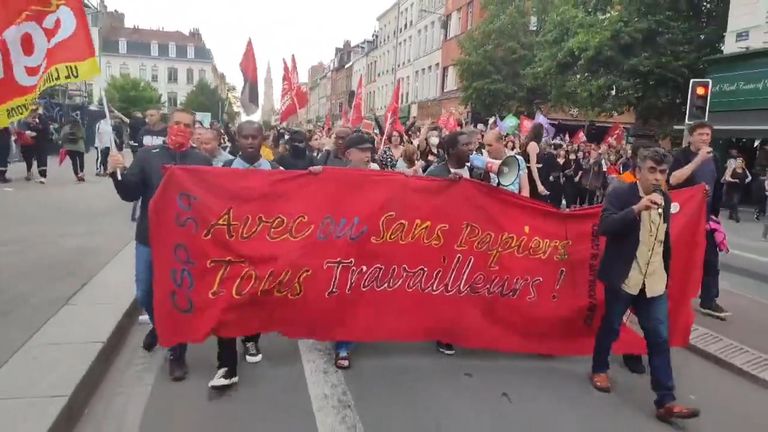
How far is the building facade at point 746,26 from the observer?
59.0 ft

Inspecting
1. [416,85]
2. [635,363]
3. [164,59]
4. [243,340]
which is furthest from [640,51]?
[164,59]

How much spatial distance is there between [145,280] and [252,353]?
98cm

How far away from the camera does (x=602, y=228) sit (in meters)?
4.33

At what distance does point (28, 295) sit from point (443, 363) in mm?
3737

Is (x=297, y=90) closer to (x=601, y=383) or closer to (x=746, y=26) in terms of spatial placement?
(x=601, y=383)

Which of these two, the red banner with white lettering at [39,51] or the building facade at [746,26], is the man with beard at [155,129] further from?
the building facade at [746,26]

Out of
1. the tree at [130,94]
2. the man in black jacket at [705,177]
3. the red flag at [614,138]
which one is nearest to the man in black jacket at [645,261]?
the man in black jacket at [705,177]

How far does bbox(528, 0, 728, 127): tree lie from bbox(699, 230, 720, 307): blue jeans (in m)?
14.3

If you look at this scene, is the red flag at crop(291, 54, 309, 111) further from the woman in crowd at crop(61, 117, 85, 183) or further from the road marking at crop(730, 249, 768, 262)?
the road marking at crop(730, 249, 768, 262)

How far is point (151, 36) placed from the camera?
10812 centimetres

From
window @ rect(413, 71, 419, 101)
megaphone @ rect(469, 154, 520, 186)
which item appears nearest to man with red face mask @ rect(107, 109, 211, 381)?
megaphone @ rect(469, 154, 520, 186)

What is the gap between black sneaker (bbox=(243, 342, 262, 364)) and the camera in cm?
500

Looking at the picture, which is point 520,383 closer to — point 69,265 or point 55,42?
point 55,42

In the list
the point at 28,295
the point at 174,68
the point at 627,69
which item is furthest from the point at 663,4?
the point at 174,68
